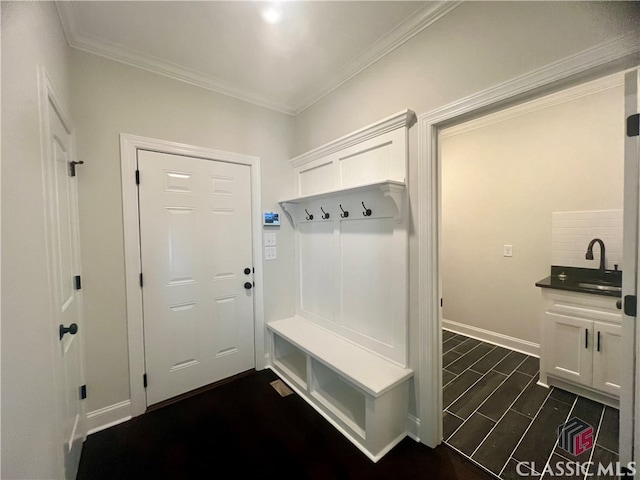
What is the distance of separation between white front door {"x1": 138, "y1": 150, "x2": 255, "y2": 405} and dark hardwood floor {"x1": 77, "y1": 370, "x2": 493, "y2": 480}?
342mm

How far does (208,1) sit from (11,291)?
1.76m

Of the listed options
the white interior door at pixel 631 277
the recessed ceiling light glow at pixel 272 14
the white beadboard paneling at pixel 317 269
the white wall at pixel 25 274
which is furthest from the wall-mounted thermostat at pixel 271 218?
the white interior door at pixel 631 277

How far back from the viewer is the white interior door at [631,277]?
1054mm

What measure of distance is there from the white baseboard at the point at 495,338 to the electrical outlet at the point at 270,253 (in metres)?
2.66

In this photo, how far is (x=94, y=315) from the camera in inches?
72.1

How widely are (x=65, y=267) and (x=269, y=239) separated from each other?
1521 mm

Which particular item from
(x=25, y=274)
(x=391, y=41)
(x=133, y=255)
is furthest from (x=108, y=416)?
(x=391, y=41)

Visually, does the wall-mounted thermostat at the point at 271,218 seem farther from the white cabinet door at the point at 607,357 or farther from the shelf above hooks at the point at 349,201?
the white cabinet door at the point at 607,357

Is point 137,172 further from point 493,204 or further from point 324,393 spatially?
point 493,204

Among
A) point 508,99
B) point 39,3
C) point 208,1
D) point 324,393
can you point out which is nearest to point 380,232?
point 508,99

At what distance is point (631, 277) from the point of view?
109cm

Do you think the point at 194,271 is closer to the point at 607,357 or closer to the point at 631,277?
the point at 631,277

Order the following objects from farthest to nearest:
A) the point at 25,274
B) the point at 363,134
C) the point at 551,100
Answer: the point at 551,100, the point at 363,134, the point at 25,274

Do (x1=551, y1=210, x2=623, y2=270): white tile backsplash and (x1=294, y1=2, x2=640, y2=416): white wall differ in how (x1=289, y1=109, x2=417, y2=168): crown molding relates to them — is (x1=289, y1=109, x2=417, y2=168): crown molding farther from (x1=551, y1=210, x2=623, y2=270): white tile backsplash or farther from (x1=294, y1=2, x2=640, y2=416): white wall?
(x1=551, y1=210, x2=623, y2=270): white tile backsplash
